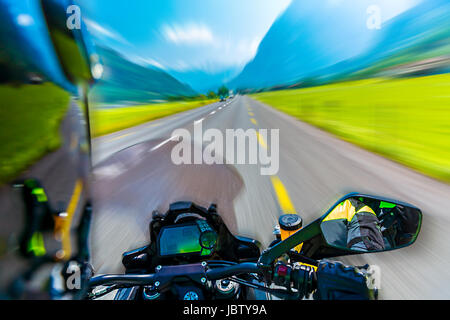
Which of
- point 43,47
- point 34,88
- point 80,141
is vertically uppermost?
point 43,47

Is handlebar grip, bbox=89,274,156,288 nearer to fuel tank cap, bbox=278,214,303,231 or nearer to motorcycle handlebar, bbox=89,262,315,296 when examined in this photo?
motorcycle handlebar, bbox=89,262,315,296

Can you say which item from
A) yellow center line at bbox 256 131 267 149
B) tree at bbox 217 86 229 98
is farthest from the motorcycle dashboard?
tree at bbox 217 86 229 98

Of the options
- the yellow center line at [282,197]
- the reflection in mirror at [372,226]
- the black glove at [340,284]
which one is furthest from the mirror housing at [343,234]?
the yellow center line at [282,197]

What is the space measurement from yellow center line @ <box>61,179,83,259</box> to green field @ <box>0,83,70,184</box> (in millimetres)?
211

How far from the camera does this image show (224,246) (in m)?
1.61

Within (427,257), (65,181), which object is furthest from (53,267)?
(427,257)

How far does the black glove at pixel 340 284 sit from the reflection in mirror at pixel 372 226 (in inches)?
6.1

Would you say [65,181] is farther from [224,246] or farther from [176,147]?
[176,147]

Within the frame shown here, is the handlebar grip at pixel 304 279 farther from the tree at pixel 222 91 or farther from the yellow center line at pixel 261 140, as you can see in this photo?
the tree at pixel 222 91

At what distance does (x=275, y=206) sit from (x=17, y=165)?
343 cm

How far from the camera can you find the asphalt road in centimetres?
245

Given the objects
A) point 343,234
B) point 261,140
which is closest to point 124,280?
point 343,234

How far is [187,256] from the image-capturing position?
147 cm

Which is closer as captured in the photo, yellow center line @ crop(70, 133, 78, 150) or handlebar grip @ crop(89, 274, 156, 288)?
yellow center line @ crop(70, 133, 78, 150)
